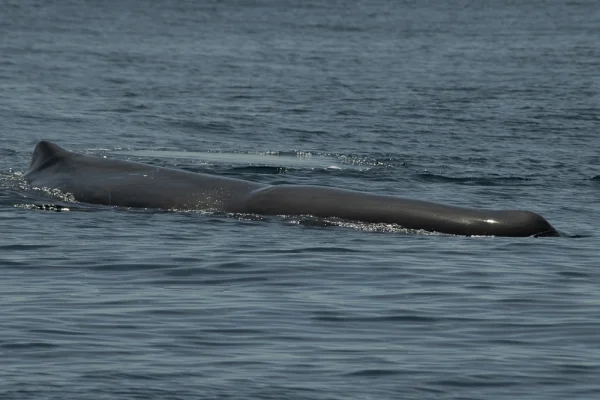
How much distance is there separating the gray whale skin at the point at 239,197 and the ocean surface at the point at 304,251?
23 centimetres

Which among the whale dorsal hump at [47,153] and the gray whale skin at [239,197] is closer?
the gray whale skin at [239,197]

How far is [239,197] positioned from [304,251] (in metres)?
2.77

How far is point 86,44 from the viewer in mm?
63000

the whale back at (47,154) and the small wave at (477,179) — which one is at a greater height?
the whale back at (47,154)

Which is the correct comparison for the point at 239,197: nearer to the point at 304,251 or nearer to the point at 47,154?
the point at 304,251

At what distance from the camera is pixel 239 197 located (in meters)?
21.1

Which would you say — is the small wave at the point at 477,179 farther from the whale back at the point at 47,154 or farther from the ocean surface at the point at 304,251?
the whale back at the point at 47,154

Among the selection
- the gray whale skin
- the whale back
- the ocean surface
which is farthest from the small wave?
the whale back

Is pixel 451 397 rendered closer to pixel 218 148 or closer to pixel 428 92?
pixel 218 148

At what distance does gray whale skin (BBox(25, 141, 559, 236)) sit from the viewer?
65.2 ft

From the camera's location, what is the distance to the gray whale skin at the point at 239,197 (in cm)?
1988

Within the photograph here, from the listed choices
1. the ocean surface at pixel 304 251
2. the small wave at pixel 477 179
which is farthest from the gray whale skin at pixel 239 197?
the small wave at pixel 477 179

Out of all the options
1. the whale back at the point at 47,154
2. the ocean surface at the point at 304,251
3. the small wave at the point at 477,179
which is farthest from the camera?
the small wave at the point at 477,179

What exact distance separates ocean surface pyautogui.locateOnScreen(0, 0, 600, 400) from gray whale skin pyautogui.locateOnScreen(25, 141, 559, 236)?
231 mm
